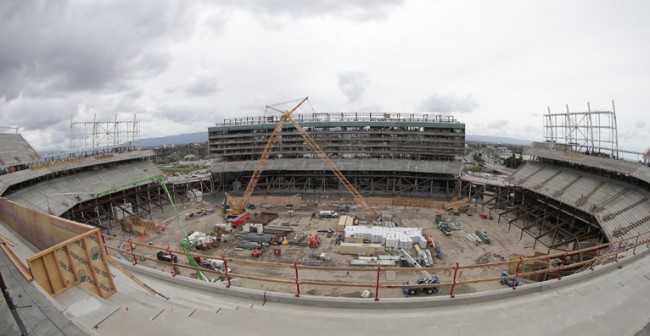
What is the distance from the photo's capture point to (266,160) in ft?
184

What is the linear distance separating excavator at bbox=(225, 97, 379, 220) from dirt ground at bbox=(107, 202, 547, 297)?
2.46 m

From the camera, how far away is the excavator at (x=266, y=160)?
44.0 metres

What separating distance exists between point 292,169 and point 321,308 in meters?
46.6

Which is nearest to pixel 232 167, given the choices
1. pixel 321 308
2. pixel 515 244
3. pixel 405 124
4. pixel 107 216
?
pixel 107 216

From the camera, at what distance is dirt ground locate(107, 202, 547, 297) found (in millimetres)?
23441

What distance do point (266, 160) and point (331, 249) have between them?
30.1 meters

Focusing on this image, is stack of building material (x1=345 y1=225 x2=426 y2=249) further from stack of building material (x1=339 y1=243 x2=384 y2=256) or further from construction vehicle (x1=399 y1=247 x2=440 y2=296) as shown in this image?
construction vehicle (x1=399 y1=247 x2=440 y2=296)

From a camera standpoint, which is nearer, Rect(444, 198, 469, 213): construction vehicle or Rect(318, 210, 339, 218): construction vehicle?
Rect(318, 210, 339, 218): construction vehicle

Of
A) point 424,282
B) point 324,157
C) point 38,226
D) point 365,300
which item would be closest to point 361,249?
point 424,282

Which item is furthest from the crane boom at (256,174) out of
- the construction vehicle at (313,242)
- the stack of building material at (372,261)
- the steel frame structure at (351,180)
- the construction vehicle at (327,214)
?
the stack of building material at (372,261)

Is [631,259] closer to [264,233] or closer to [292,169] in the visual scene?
[264,233]

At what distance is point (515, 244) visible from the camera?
30859 mm

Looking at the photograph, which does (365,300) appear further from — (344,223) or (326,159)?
(326,159)

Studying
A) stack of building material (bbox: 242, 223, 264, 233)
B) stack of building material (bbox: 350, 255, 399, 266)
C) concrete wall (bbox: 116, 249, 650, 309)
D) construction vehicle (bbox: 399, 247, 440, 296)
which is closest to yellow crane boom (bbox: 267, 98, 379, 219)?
stack of building material (bbox: 242, 223, 264, 233)
